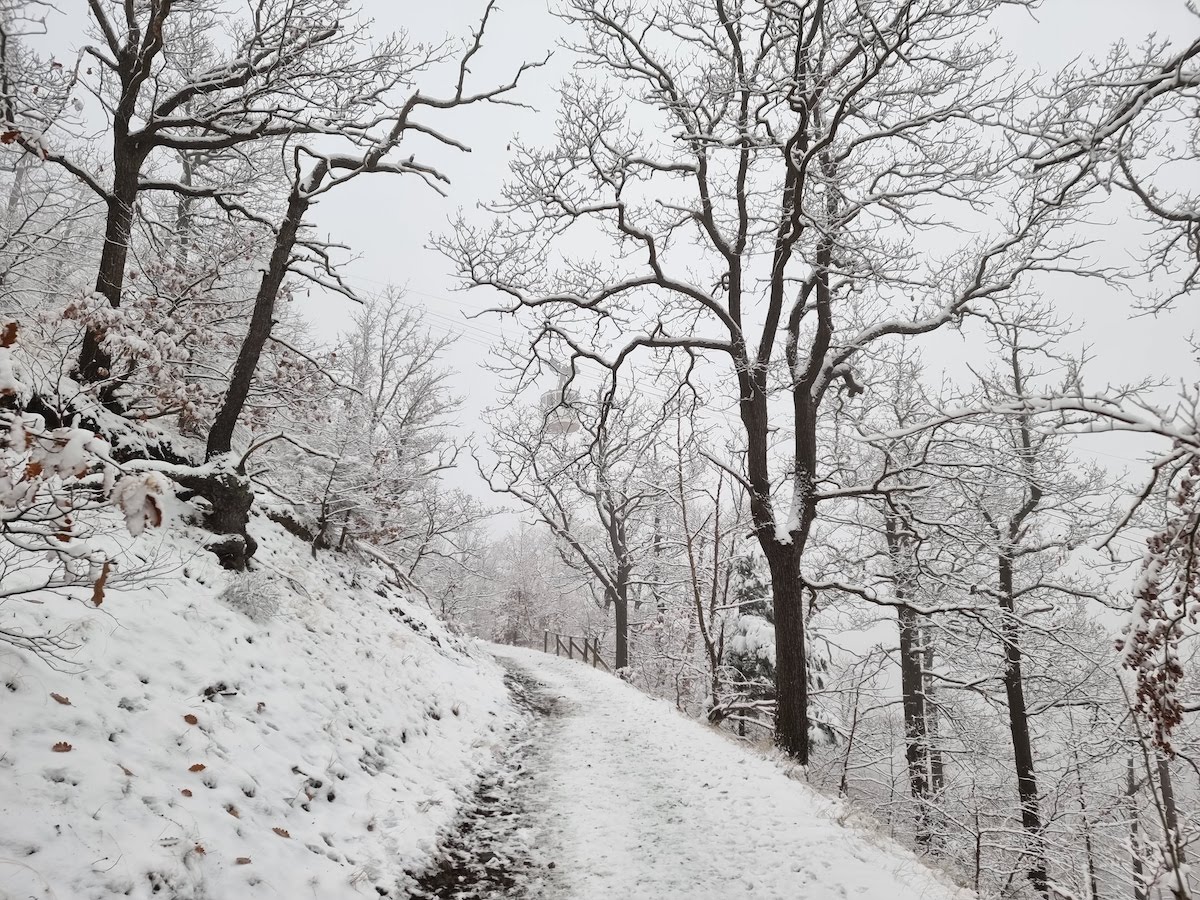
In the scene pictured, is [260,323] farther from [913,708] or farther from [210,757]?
[913,708]

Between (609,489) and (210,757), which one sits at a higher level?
(609,489)

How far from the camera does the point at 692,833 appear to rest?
549 centimetres

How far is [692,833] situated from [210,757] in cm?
422

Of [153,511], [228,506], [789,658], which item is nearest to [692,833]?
[789,658]

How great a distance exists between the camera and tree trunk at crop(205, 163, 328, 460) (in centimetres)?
769

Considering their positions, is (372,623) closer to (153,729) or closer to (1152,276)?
(153,729)

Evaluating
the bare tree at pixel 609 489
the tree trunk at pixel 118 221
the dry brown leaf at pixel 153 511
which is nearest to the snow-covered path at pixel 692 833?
the dry brown leaf at pixel 153 511

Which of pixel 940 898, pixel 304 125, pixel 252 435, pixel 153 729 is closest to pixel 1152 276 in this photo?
pixel 940 898

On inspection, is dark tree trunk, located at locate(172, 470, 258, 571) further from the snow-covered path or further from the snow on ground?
the snow-covered path

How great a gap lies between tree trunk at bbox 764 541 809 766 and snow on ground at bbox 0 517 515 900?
13.4 ft

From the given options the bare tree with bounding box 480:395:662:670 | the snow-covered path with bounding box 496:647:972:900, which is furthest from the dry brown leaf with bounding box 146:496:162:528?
the bare tree with bounding box 480:395:662:670

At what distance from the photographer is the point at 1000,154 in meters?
7.23

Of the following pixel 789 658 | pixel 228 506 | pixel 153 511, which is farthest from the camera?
pixel 789 658

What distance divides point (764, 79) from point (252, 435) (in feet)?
31.7
